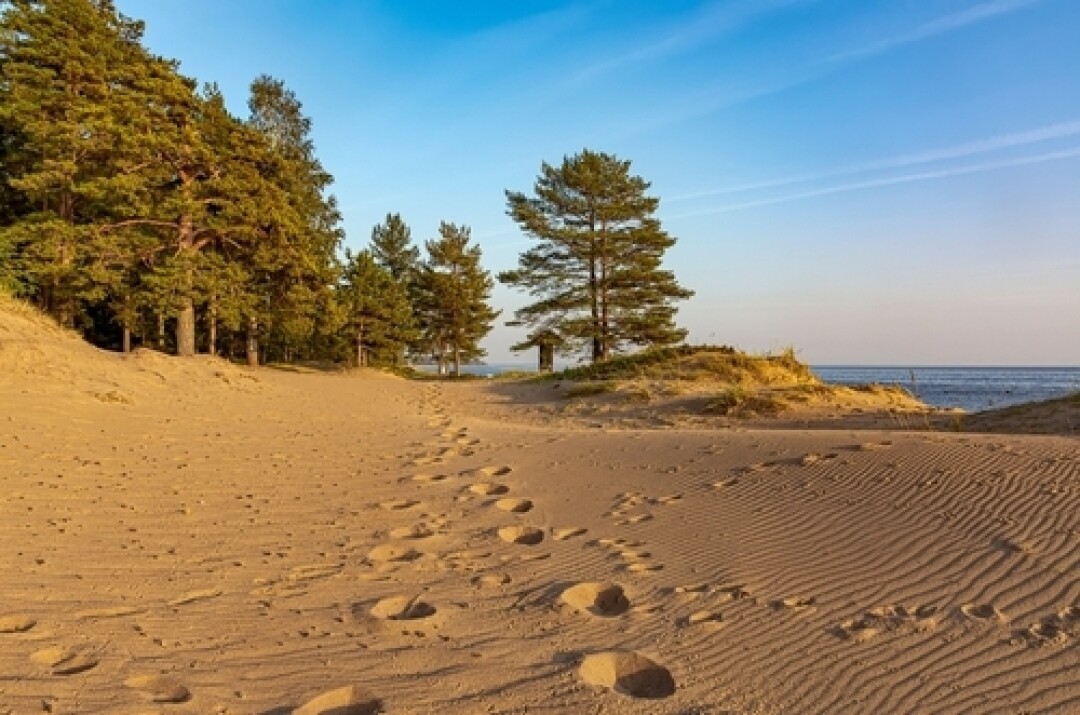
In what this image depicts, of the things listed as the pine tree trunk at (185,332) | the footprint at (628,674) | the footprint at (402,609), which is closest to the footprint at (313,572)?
the footprint at (402,609)

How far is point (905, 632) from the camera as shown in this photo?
315cm

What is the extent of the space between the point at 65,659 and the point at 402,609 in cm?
146

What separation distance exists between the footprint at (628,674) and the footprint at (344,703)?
832mm

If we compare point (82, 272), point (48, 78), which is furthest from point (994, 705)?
point (48, 78)

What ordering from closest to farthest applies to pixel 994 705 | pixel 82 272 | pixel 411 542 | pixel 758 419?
pixel 994 705, pixel 411 542, pixel 758 419, pixel 82 272

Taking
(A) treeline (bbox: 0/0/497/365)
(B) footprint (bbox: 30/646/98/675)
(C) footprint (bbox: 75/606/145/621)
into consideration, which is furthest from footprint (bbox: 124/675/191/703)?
(A) treeline (bbox: 0/0/497/365)

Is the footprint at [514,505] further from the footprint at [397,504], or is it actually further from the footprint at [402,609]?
the footprint at [402,609]

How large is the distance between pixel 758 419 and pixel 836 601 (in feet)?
28.2

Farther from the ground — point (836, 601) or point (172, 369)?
point (172, 369)

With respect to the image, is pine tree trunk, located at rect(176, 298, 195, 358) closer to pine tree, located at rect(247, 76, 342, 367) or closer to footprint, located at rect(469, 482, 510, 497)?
pine tree, located at rect(247, 76, 342, 367)

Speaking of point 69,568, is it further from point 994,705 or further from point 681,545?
point 994,705

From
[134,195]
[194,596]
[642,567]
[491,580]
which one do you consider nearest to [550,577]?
[491,580]

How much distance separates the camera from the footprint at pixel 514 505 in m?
5.73

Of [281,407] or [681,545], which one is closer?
[681,545]
